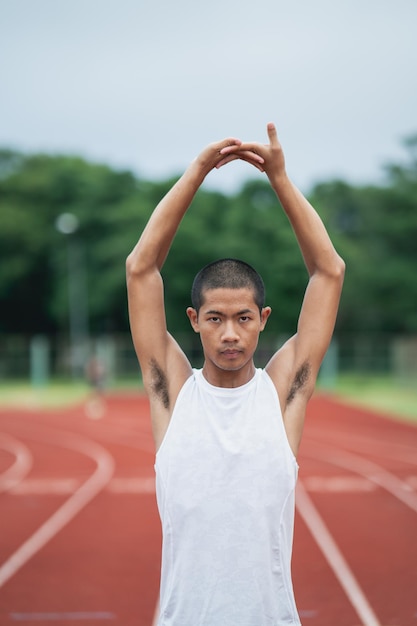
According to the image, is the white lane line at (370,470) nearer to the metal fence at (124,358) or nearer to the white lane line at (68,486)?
the white lane line at (68,486)

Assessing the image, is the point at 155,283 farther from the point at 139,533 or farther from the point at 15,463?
the point at 15,463

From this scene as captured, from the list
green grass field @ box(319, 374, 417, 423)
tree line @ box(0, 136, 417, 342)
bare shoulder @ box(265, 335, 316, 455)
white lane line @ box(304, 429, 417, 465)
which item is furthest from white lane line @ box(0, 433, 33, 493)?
tree line @ box(0, 136, 417, 342)

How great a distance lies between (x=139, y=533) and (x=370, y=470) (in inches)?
215

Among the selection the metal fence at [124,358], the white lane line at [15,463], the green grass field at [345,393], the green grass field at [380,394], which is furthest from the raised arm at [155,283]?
the metal fence at [124,358]

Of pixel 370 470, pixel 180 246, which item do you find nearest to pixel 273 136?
pixel 370 470

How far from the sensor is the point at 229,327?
8.30 feet

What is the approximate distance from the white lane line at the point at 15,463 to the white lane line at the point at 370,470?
16.5 feet

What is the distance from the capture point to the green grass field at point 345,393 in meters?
26.4

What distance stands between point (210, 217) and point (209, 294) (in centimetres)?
4526

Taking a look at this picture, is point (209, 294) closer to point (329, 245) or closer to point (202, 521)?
point (329, 245)

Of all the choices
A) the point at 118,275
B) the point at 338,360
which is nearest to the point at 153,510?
the point at 338,360

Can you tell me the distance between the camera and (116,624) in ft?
20.2

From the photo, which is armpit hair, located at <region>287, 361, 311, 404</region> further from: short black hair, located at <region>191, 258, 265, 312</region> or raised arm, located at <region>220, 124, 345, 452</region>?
short black hair, located at <region>191, 258, 265, 312</region>

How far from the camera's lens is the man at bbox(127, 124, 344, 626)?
95.9 inches
